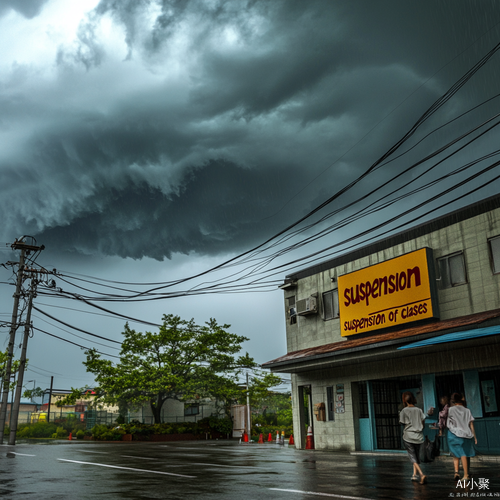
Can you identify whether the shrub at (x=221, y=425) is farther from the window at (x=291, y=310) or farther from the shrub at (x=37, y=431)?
the window at (x=291, y=310)

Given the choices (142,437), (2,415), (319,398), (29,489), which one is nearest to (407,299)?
(319,398)

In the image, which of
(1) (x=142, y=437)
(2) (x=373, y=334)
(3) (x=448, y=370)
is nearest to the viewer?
(3) (x=448, y=370)

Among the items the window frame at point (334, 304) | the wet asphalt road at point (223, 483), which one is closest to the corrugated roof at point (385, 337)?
the window frame at point (334, 304)

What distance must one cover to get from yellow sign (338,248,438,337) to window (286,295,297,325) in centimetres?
366

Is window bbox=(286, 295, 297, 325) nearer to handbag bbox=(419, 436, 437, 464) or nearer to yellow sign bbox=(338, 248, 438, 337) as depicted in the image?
yellow sign bbox=(338, 248, 438, 337)

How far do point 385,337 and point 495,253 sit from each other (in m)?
4.27

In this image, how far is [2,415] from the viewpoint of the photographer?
29.4m

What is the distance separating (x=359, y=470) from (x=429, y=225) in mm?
9173

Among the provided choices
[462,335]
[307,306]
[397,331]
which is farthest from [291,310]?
[462,335]

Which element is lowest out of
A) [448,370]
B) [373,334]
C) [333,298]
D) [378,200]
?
[448,370]

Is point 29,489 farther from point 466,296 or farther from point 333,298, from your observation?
point 333,298

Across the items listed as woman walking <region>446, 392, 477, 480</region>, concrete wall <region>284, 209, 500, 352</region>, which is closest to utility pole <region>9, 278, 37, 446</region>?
concrete wall <region>284, 209, 500, 352</region>

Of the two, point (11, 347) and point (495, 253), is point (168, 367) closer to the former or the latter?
point (11, 347)

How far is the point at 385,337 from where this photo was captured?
17469 millimetres
